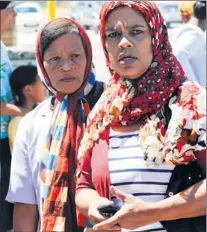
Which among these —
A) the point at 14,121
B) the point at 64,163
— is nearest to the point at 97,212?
the point at 64,163

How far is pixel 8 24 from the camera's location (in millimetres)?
5113

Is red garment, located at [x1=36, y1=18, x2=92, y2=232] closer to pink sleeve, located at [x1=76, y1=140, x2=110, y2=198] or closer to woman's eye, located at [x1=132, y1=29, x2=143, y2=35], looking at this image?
pink sleeve, located at [x1=76, y1=140, x2=110, y2=198]

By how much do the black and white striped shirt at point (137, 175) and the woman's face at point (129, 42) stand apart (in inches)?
8.9

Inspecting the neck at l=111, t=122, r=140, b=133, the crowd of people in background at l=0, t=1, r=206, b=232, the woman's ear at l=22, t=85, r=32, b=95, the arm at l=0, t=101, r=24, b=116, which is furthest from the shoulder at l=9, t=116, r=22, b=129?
the neck at l=111, t=122, r=140, b=133

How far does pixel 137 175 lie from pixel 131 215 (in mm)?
151

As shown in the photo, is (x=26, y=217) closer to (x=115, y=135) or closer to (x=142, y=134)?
(x=115, y=135)

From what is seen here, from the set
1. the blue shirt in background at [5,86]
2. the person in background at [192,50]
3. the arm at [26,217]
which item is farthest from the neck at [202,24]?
the arm at [26,217]

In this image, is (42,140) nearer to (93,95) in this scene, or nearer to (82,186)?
(93,95)

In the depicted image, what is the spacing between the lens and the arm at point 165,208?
86.5 inches

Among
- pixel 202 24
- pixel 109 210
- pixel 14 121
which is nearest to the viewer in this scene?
pixel 109 210

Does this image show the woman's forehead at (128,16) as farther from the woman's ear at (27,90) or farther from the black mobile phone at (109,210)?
the woman's ear at (27,90)

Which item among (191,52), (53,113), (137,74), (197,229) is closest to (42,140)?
(53,113)

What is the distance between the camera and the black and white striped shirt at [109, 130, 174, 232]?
2.30 metres

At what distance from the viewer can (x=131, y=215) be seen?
7.29 feet
